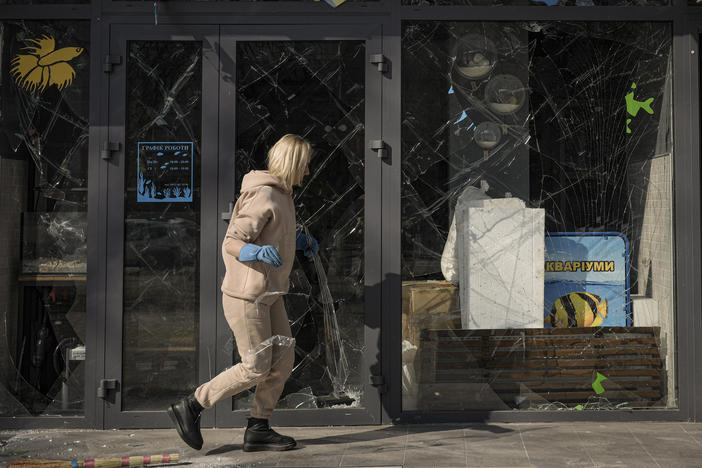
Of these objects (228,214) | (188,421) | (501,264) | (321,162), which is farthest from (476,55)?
(188,421)

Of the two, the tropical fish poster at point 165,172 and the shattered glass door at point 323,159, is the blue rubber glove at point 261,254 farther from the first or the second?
the tropical fish poster at point 165,172

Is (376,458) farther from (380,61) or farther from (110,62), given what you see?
(110,62)

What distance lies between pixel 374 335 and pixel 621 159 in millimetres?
1898

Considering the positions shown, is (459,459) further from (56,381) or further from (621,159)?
(56,381)

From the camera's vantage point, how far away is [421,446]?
4402mm

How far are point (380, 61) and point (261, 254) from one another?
157cm

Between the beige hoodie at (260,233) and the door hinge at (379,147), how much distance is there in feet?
2.62

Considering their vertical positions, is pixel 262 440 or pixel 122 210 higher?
pixel 122 210

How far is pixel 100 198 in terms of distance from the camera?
4.92 meters

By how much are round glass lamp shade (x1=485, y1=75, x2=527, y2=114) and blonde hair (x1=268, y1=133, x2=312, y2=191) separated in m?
1.35

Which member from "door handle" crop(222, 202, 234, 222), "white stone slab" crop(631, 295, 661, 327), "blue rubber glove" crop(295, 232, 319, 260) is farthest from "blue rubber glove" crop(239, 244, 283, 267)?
"white stone slab" crop(631, 295, 661, 327)

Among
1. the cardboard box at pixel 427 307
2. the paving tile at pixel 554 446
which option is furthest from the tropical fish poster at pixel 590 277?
the paving tile at pixel 554 446

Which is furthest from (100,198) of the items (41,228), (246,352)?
(246,352)

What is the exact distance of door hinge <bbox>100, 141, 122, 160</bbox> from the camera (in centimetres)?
490
